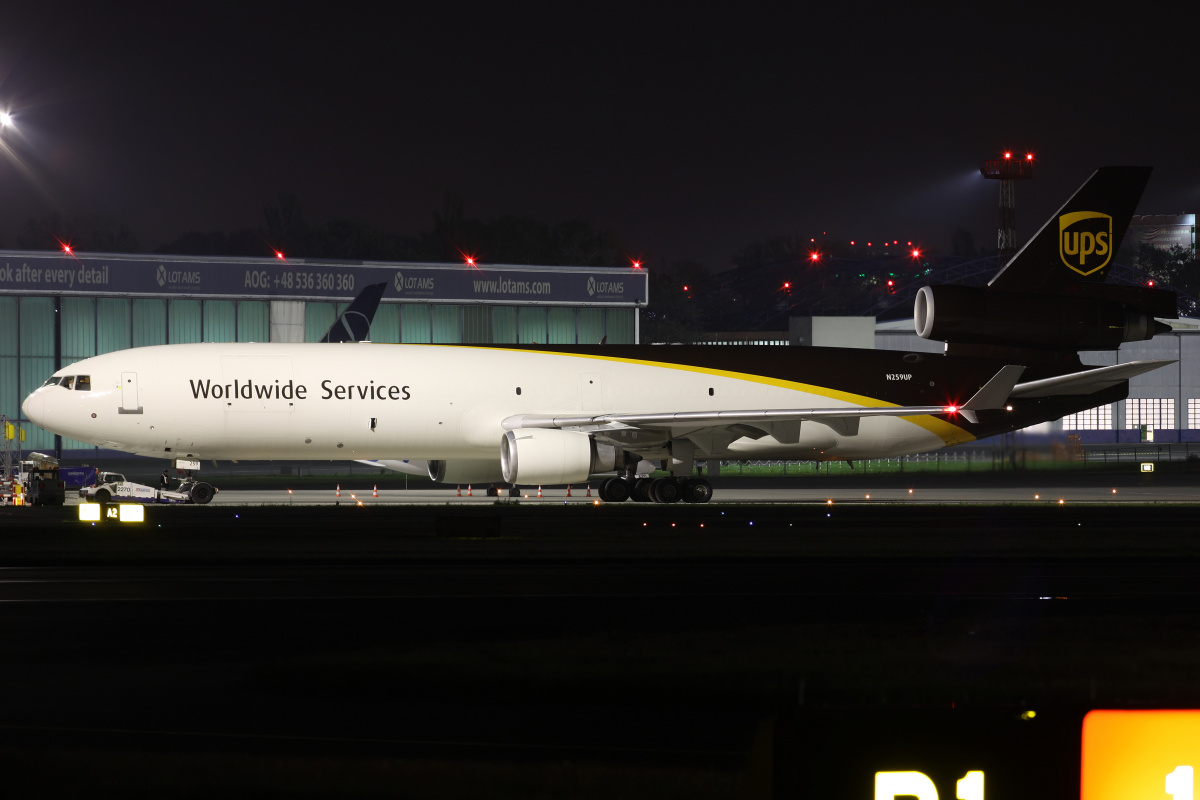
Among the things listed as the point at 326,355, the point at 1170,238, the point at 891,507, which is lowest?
the point at 891,507

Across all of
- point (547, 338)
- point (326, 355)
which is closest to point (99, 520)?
point (326, 355)

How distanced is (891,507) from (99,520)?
2154 cm

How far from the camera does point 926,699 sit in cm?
1004

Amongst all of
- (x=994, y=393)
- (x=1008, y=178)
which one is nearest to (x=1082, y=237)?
(x=994, y=393)

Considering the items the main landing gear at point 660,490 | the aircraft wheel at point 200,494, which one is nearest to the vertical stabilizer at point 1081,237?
the main landing gear at point 660,490

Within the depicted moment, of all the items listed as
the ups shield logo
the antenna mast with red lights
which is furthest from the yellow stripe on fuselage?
the antenna mast with red lights

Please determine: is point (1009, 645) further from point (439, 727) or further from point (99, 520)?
point (99, 520)

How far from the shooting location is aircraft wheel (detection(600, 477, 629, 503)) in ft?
136

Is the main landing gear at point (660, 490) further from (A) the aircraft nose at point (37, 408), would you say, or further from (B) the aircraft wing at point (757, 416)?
(A) the aircraft nose at point (37, 408)

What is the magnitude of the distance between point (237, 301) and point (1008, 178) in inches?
2766

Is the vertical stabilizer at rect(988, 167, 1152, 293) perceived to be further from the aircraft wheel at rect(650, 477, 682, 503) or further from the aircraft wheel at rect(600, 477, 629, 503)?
the aircraft wheel at rect(600, 477, 629, 503)

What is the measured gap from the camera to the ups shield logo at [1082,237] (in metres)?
42.7

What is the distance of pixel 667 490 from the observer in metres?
40.7

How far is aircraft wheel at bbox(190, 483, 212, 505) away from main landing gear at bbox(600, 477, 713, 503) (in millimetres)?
12311
